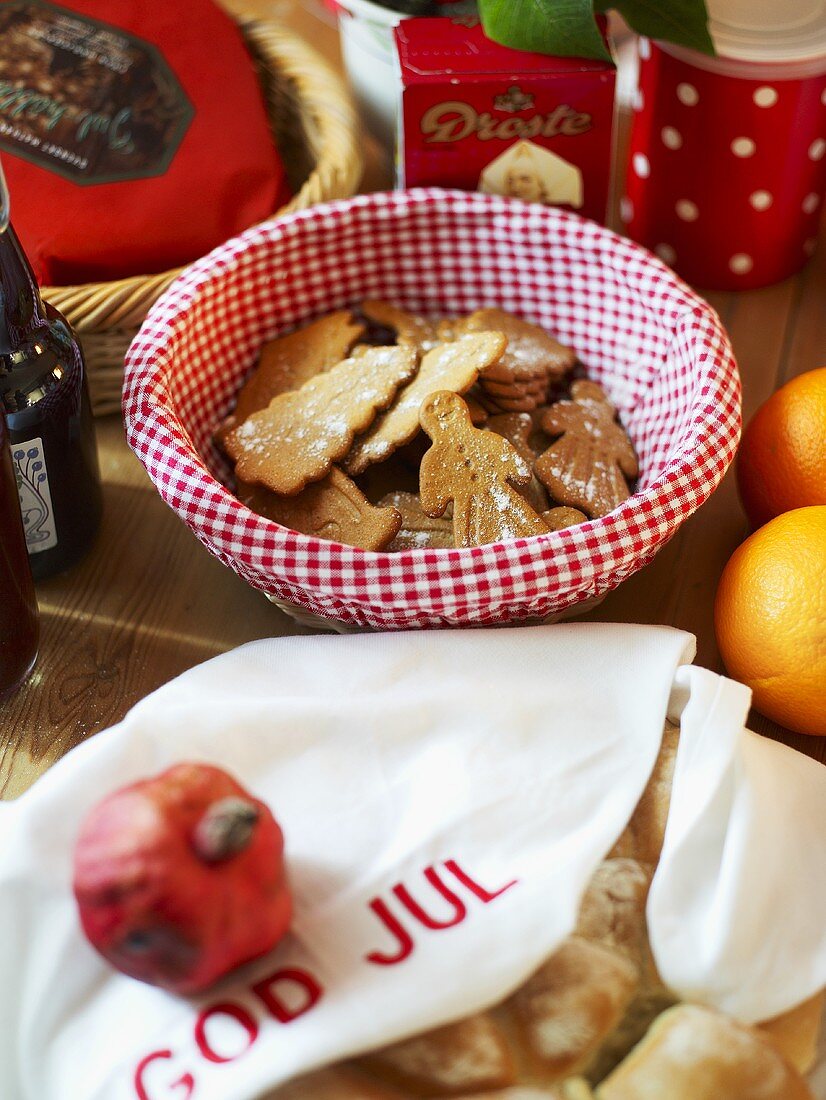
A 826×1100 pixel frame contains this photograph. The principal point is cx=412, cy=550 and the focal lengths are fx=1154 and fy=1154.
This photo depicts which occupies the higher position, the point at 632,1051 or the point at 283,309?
the point at 283,309

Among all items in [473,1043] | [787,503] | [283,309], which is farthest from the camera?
[283,309]

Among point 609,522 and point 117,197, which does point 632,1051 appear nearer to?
point 609,522

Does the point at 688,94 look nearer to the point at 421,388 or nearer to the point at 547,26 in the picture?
the point at 547,26

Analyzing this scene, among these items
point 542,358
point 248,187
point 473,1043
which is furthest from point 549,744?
point 248,187

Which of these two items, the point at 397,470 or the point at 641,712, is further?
the point at 397,470

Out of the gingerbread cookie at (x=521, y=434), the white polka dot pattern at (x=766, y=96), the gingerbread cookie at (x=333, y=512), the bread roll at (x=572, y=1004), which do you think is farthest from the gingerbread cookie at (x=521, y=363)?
the bread roll at (x=572, y=1004)

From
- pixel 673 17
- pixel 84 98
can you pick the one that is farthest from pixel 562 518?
pixel 84 98

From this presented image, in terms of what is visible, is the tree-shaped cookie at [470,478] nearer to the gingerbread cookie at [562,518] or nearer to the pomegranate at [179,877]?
the gingerbread cookie at [562,518]
